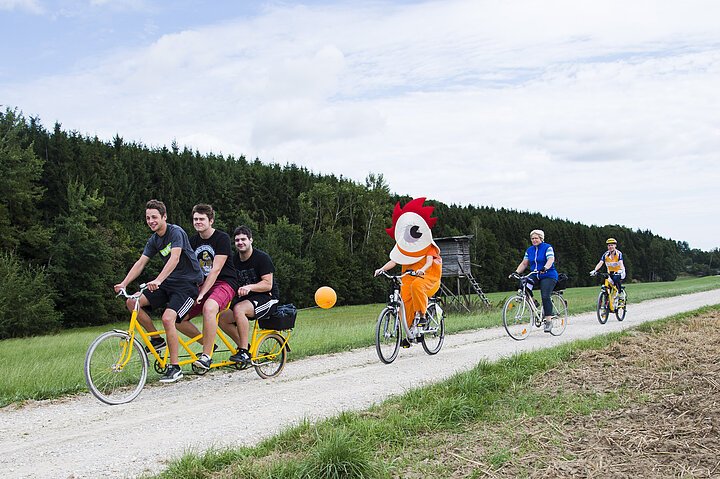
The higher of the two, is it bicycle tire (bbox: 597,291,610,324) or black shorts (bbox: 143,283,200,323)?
black shorts (bbox: 143,283,200,323)

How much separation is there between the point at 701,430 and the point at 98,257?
4652cm

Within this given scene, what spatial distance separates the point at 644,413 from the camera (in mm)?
5227

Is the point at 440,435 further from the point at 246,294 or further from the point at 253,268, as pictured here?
the point at 253,268

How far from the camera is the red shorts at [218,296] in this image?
855 cm

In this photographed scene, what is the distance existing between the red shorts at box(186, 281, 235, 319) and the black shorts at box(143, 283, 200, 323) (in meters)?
0.19

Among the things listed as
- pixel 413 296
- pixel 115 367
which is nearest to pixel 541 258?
pixel 413 296

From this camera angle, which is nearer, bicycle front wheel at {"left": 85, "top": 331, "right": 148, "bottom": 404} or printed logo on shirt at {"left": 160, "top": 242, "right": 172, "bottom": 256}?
bicycle front wheel at {"left": 85, "top": 331, "right": 148, "bottom": 404}

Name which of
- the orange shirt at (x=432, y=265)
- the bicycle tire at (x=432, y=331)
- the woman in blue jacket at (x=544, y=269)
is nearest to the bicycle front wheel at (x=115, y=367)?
the bicycle tire at (x=432, y=331)

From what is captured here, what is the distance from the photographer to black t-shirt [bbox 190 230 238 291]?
28.9 feet

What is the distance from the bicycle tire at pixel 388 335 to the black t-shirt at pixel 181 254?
3041 mm

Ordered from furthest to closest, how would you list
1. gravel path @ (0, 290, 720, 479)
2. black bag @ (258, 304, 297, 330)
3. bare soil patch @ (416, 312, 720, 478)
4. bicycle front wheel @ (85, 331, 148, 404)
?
1. black bag @ (258, 304, 297, 330)
2. bicycle front wheel @ (85, 331, 148, 404)
3. gravel path @ (0, 290, 720, 479)
4. bare soil patch @ (416, 312, 720, 478)

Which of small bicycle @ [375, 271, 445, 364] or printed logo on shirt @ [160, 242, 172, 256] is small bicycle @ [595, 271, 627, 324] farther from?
printed logo on shirt @ [160, 242, 172, 256]

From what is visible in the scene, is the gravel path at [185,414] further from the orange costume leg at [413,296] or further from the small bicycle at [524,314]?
the small bicycle at [524,314]

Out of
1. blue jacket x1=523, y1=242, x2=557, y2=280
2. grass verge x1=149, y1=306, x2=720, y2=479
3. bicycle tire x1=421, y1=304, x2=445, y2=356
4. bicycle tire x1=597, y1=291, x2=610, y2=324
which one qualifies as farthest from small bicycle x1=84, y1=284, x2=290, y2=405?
bicycle tire x1=597, y1=291, x2=610, y2=324
